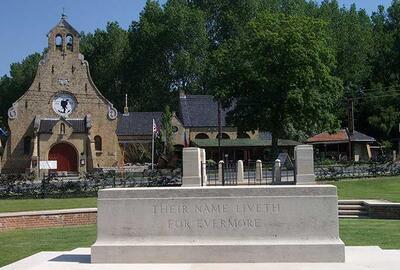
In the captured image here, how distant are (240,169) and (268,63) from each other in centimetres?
1793

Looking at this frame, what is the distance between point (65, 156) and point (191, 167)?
33.5 m

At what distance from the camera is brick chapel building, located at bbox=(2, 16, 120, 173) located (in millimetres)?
54938

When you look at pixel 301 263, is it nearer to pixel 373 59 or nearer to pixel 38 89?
pixel 38 89

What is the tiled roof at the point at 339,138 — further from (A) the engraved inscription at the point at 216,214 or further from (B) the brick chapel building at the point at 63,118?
(A) the engraved inscription at the point at 216,214

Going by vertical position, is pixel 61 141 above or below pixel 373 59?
below

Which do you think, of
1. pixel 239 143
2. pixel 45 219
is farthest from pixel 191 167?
pixel 239 143

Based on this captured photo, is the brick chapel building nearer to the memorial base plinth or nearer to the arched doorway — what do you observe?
the arched doorway

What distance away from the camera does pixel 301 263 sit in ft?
29.6

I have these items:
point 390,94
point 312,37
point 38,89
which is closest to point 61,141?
point 38,89

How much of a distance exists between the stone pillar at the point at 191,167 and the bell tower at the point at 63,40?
36.4 metres

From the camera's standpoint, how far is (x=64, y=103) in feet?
187

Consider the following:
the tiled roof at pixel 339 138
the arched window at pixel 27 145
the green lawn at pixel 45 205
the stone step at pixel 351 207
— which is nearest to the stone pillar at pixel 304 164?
the stone step at pixel 351 207

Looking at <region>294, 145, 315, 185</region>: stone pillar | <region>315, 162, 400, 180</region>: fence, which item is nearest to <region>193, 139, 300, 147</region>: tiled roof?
<region>315, 162, 400, 180</region>: fence

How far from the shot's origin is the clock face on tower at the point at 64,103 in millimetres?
56906
